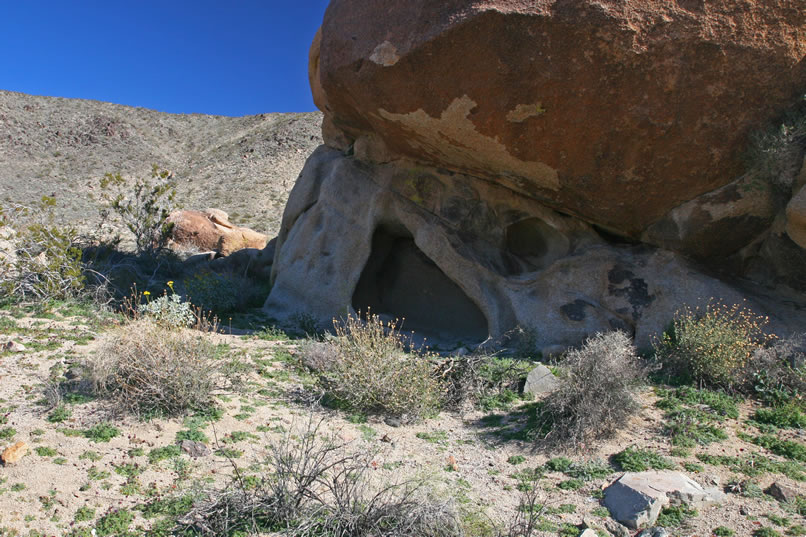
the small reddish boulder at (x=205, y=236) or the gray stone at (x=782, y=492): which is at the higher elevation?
the small reddish boulder at (x=205, y=236)

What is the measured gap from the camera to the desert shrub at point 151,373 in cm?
527

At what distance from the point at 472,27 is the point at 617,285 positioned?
12.0 feet

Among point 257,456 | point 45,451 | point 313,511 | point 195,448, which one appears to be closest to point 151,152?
point 45,451

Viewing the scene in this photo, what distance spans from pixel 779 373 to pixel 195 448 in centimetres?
542

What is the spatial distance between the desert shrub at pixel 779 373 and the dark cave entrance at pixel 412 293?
3.93m

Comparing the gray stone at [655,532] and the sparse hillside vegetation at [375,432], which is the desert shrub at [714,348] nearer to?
the sparse hillside vegetation at [375,432]

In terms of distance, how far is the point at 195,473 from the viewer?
4418 millimetres

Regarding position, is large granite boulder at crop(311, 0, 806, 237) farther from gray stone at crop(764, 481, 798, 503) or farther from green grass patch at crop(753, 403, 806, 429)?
gray stone at crop(764, 481, 798, 503)

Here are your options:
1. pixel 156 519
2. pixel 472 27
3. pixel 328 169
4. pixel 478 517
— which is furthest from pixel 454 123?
pixel 156 519

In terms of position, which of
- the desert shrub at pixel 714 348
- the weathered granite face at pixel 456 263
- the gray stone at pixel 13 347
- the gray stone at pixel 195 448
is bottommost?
the gray stone at pixel 195 448

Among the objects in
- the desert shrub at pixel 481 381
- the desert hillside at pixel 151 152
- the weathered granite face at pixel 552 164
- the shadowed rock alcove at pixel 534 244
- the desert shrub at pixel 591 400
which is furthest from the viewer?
the desert hillside at pixel 151 152

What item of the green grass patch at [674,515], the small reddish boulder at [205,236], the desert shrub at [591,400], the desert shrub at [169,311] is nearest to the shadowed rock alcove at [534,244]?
the desert shrub at [591,400]

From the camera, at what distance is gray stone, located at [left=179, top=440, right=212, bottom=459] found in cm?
468

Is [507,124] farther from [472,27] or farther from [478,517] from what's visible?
[478,517]
